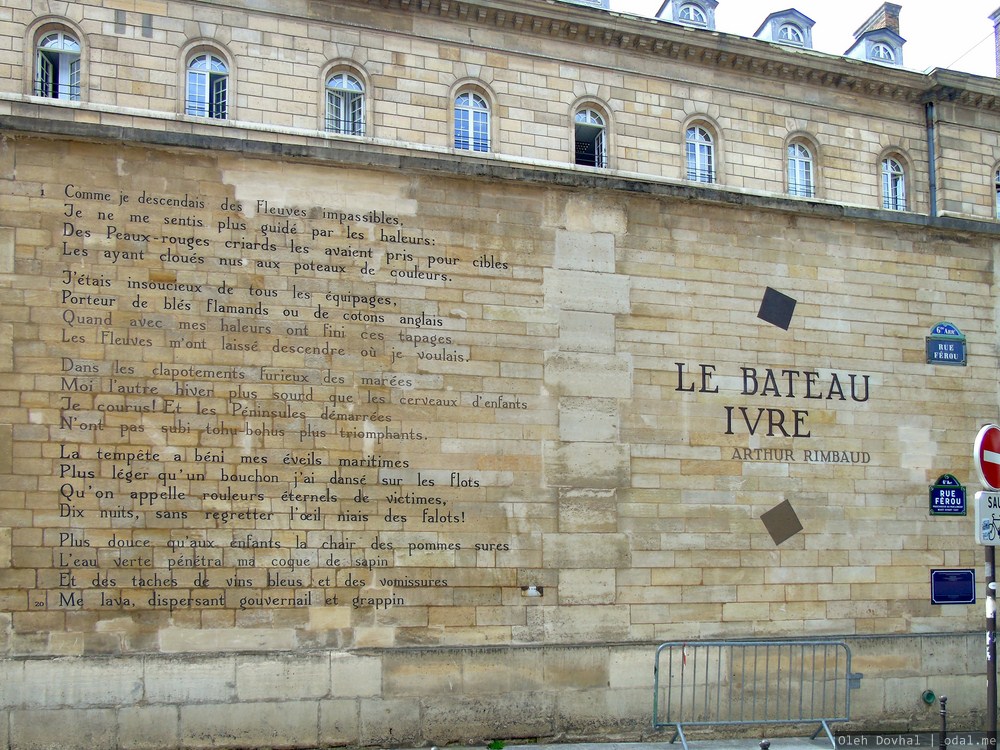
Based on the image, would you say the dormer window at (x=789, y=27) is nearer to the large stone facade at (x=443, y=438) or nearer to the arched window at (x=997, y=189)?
the arched window at (x=997, y=189)

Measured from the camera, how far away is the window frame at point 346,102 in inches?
1064

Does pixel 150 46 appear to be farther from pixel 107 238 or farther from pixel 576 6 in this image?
pixel 107 238

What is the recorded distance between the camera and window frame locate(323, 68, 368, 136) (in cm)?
2702

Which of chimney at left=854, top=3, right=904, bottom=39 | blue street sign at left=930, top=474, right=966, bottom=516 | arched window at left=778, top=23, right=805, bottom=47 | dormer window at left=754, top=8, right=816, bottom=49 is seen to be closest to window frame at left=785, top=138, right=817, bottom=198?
dormer window at left=754, top=8, right=816, bottom=49

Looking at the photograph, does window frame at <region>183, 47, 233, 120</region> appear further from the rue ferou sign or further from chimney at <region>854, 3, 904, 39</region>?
chimney at <region>854, 3, 904, 39</region>

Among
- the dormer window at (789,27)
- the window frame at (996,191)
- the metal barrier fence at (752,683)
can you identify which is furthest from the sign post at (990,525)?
the dormer window at (789,27)

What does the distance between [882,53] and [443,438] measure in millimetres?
31149

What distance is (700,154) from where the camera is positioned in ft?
101

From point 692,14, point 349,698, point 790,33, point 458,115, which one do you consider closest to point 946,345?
point 349,698

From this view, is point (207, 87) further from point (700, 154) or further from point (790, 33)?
point (790, 33)

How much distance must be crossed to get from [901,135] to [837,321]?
73.9ft

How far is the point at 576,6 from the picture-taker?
2841 cm

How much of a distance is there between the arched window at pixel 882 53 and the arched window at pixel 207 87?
2332 centimetres

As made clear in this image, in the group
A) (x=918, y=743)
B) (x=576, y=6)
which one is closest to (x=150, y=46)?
(x=576, y=6)
